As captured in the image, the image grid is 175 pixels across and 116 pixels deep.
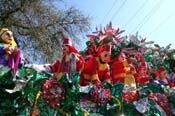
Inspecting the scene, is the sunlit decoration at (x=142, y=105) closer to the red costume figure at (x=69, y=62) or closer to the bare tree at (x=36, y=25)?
the red costume figure at (x=69, y=62)

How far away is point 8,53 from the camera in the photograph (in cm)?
482

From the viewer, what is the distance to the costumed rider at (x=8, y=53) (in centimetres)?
462

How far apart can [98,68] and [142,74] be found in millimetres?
1011

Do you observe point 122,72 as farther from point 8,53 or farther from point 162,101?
point 8,53

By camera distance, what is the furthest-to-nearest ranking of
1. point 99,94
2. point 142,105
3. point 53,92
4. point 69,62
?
point 69,62
point 142,105
point 99,94
point 53,92

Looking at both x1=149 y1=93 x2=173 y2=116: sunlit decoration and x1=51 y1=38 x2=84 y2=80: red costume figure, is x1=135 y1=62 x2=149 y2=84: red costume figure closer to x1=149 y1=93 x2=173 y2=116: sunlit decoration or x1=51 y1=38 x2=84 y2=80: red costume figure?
x1=51 y1=38 x2=84 y2=80: red costume figure

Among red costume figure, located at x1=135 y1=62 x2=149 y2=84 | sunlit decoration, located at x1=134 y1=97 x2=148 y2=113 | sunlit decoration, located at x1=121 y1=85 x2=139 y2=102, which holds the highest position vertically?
red costume figure, located at x1=135 y1=62 x2=149 y2=84

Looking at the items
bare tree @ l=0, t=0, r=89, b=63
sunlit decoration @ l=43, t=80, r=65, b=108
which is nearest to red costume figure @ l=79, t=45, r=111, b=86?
sunlit decoration @ l=43, t=80, r=65, b=108

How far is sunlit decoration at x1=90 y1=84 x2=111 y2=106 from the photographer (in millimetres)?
3916

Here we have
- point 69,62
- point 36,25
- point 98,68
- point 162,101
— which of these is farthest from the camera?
point 36,25

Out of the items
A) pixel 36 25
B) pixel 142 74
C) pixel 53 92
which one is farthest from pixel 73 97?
pixel 36 25

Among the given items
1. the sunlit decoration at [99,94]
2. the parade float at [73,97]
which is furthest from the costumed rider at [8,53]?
the sunlit decoration at [99,94]

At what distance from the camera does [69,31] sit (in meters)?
16.5

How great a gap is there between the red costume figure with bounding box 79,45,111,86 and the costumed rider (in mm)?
689
